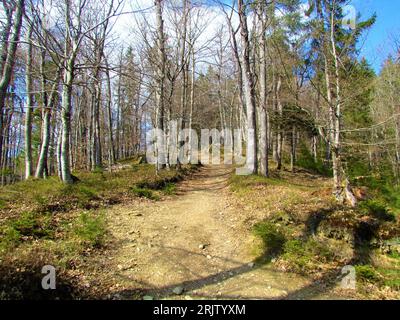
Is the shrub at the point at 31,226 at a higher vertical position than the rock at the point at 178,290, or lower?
higher

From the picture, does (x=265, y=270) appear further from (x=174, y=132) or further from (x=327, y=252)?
(x=174, y=132)

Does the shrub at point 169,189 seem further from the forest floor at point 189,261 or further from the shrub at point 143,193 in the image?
the forest floor at point 189,261

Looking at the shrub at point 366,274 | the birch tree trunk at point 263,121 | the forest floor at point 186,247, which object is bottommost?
the shrub at point 366,274

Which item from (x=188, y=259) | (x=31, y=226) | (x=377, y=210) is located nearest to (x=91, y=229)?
(x=31, y=226)

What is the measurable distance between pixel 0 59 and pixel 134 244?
5.43 metres

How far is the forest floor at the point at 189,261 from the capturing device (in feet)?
15.0

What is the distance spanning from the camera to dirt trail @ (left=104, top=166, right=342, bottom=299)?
4.62 metres

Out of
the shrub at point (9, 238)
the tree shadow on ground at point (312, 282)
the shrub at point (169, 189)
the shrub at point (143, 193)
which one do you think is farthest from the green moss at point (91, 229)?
the shrub at point (169, 189)

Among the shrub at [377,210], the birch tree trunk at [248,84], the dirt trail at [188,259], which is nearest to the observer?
the dirt trail at [188,259]

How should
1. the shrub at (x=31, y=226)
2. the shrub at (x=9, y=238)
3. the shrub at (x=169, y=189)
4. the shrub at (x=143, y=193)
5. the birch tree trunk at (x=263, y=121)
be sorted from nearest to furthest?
the shrub at (x=9, y=238)
the shrub at (x=31, y=226)
the shrub at (x=143, y=193)
the shrub at (x=169, y=189)
the birch tree trunk at (x=263, y=121)

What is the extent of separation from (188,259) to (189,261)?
3.1 inches

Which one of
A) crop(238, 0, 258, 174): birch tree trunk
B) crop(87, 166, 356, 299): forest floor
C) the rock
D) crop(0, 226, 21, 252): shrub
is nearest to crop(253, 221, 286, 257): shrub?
crop(87, 166, 356, 299): forest floor

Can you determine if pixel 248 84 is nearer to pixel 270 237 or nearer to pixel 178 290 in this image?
pixel 270 237

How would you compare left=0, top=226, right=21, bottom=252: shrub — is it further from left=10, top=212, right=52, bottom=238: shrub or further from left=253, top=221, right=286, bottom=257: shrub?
left=253, top=221, right=286, bottom=257: shrub
